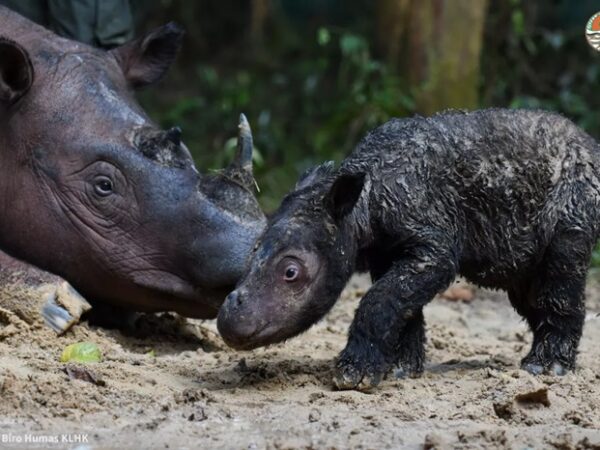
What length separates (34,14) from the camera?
800 cm

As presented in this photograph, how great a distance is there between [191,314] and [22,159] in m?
1.21

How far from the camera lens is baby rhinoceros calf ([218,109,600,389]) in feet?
18.0

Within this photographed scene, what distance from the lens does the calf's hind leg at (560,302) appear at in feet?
19.3

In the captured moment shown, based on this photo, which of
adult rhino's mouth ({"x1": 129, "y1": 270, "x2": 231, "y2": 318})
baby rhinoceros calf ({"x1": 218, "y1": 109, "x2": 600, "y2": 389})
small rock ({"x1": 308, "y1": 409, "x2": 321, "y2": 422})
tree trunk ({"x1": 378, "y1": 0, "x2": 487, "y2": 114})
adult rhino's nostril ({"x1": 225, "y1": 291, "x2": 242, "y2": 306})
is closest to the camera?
small rock ({"x1": 308, "y1": 409, "x2": 321, "y2": 422})

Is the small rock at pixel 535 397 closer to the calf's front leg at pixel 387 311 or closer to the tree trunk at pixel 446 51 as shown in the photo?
the calf's front leg at pixel 387 311

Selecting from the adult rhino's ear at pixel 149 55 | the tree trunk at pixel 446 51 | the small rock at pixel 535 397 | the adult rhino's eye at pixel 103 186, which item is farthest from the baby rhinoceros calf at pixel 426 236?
the tree trunk at pixel 446 51

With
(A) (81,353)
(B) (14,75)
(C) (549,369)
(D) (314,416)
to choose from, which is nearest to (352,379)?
(D) (314,416)

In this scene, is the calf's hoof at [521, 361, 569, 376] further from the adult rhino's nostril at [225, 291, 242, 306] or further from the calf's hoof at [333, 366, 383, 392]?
the adult rhino's nostril at [225, 291, 242, 306]

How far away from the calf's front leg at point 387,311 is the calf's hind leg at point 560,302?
1.91ft

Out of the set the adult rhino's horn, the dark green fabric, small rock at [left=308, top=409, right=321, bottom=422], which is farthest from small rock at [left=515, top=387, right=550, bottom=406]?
the dark green fabric

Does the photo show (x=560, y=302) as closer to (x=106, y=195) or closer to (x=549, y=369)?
(x=549, y=369)

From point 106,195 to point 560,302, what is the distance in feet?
7.78

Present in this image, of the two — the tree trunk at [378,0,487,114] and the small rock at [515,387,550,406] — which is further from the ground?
the tree trunk at [378,0,487,114]

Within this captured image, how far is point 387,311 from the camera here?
18.0ft
